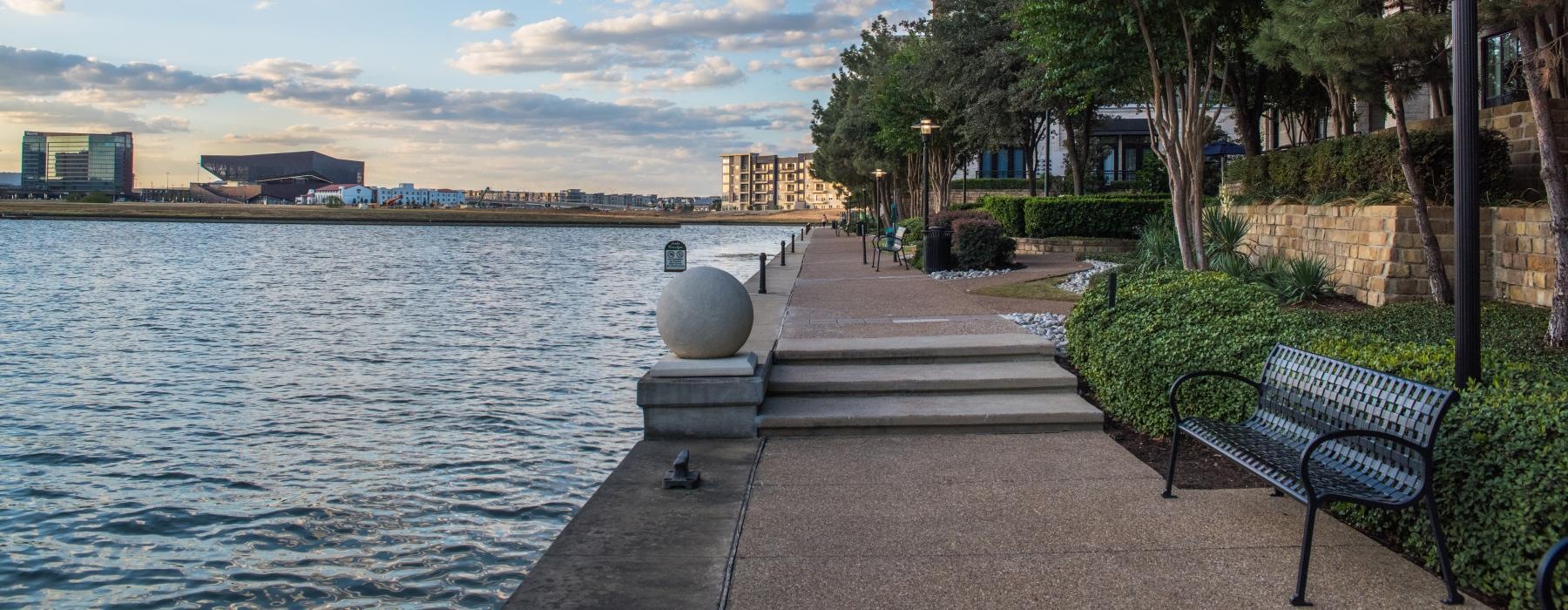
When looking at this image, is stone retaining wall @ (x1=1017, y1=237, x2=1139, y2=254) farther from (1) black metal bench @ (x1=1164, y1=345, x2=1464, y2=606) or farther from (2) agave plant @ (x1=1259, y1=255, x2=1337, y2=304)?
(1) black metal bench @ (x1=1164, y1=345, x2=1464, y2=606)

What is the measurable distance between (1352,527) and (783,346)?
5.72m

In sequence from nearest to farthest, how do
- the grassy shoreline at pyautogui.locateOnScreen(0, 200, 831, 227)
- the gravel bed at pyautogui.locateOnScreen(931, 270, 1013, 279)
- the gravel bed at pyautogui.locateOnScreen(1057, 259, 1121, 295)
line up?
the gravel bed at pyautogui.locateOnScreen(1057, 259, 1121, 295) → the gravel bed at pyautogui.locateOnScreen(931, 270, 1013, 279) → the grassy shoreline at pyautogui.locateOnScreen(0, 200, 831, 227)

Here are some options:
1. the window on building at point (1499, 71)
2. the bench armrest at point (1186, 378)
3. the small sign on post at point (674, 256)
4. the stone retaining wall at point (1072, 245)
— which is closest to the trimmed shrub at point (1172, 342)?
the bench armrest at point (1186, 378)

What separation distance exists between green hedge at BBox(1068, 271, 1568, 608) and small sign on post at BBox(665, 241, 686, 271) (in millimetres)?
4917

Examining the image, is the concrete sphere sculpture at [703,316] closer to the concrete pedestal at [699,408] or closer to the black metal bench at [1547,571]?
the concrete pedestal at [699,408]

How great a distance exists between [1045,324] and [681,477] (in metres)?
7.94

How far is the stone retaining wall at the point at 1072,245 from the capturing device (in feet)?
99.6

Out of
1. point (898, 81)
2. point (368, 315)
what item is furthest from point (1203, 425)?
point (898, 81)

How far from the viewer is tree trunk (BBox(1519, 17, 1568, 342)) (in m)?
9.94

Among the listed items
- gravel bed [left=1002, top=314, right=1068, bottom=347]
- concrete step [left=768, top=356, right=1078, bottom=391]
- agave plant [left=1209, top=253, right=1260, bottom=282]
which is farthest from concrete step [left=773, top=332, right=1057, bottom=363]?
agave plant [left=1209, top=253, right=1260, bottom=282]

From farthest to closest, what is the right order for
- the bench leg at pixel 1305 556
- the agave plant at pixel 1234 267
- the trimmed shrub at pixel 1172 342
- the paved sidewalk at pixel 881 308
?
1. the agave plant at pixel 1234 267
2. the paved sidewalk at pixel 881 308
3. the trimmed shrub at pixel 1172 342
4. the bench leg at pixel 1305 556

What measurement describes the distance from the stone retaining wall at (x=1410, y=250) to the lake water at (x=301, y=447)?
9341 mm

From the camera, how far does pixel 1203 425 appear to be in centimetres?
667

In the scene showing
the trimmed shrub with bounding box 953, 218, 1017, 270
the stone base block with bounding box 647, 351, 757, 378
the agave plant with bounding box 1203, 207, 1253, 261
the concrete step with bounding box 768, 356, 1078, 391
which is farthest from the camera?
the trimmed shrub with bounding box 953, 218, 1017, 270
